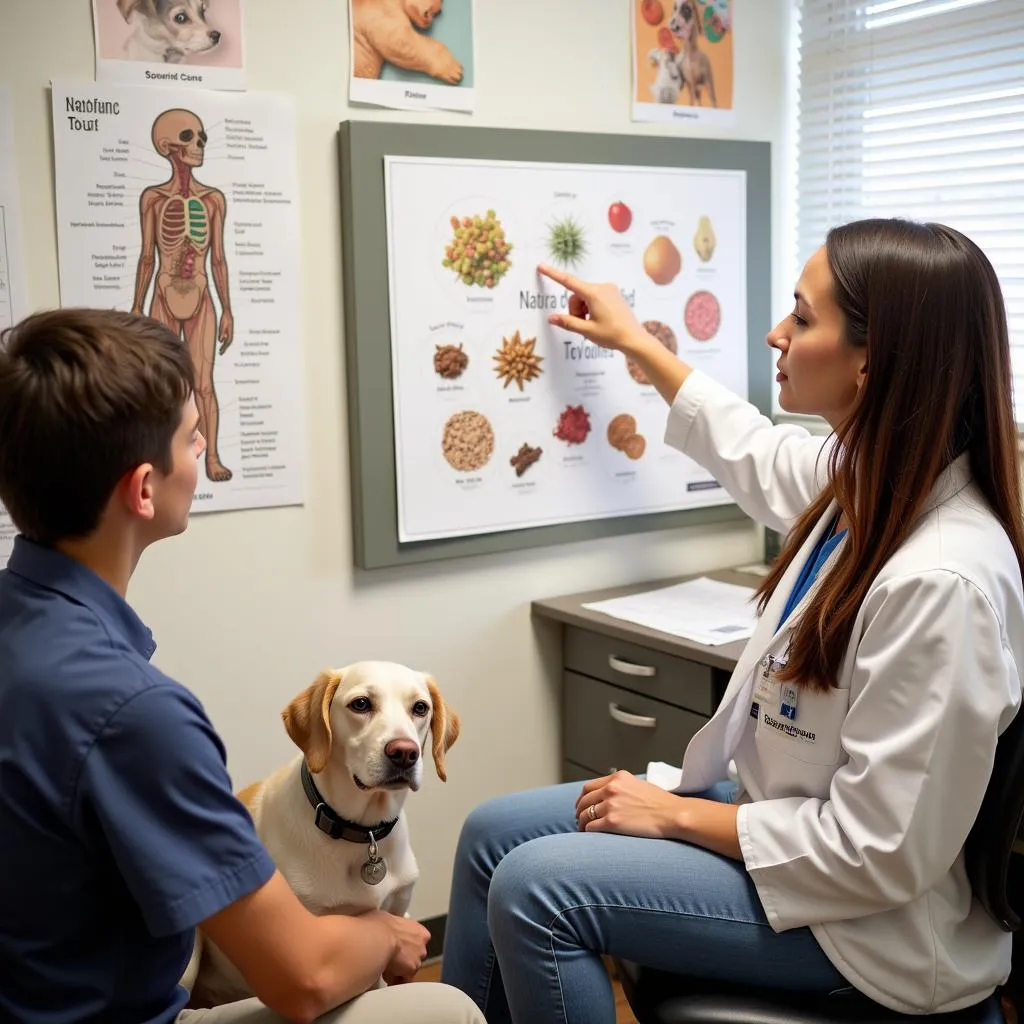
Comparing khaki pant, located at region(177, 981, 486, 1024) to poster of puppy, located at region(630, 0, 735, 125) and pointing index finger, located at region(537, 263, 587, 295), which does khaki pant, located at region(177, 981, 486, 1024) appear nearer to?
pointing index finger, located at region(537, 263, 587, 295)

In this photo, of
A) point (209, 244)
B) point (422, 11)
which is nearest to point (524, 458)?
point (209, 244)

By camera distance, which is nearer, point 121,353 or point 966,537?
point 121,353

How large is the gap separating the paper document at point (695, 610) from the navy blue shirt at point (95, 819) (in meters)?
1.23

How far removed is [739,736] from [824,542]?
28cm

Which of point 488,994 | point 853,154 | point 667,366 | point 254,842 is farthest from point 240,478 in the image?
point 853,154

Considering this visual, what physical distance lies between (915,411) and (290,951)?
2.96ft

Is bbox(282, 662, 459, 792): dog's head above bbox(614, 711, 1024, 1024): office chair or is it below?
above

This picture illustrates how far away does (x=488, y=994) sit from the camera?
164 cm

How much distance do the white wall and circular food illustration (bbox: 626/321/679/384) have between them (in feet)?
1.18

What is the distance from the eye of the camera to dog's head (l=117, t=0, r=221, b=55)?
6.11ft

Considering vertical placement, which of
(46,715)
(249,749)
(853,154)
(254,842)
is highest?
(853,154)

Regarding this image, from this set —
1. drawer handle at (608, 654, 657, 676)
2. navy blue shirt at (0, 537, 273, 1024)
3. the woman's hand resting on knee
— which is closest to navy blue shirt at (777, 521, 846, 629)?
the woman's hand resting on knee

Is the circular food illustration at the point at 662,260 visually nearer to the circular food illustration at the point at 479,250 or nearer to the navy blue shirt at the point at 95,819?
the circular food illustration at the point at 479,250

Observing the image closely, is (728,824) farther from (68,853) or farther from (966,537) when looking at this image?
(68,853)
